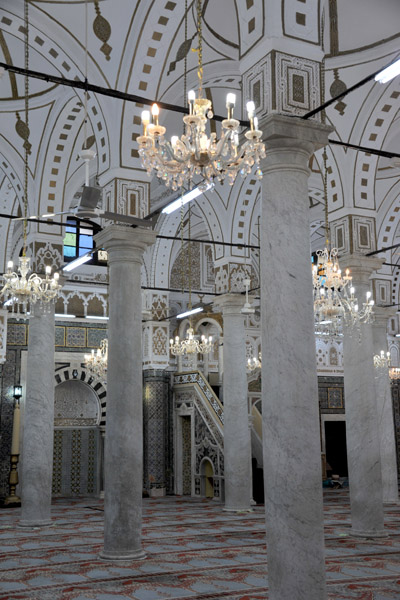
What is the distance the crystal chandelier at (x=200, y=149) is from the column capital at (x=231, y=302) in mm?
7121

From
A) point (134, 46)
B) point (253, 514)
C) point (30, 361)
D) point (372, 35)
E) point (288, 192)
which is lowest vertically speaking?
point (253, 514)

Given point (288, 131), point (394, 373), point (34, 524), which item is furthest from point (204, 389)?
point (288, 131)

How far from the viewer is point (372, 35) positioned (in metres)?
8.52

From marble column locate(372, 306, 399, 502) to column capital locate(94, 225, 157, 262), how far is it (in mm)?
6430

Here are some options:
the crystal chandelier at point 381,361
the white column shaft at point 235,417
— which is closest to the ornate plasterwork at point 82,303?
the white column shaft at point 235,417

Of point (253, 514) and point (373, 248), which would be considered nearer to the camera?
point (373, 248)

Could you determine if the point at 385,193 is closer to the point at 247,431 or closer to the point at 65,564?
the point at 247,431

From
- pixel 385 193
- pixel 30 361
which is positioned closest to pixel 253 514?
pixel 30 361

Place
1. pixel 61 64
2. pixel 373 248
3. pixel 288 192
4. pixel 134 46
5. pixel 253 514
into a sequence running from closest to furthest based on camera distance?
1. pixel 288 192
2. pixel 134 46
3. pixel 61 64
4. pixel 373 248
5. pixel 253 514

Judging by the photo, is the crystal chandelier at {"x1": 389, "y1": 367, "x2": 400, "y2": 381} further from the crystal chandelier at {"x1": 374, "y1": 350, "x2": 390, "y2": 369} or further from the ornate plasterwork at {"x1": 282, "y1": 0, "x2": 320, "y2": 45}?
the ornate plasterwork at {"x1": 282, "y1": 0, "x2": 320, "y2": 45}

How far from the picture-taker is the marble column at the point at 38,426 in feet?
32.2

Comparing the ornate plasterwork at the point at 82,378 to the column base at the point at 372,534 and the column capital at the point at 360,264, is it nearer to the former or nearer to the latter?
the column capital at the point at 360,264

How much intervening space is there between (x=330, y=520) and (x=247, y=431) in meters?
2.11

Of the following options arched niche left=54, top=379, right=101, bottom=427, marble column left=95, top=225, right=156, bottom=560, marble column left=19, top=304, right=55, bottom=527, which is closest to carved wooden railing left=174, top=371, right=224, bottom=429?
arched niche left=54, top=379, right=101, bottom=427
